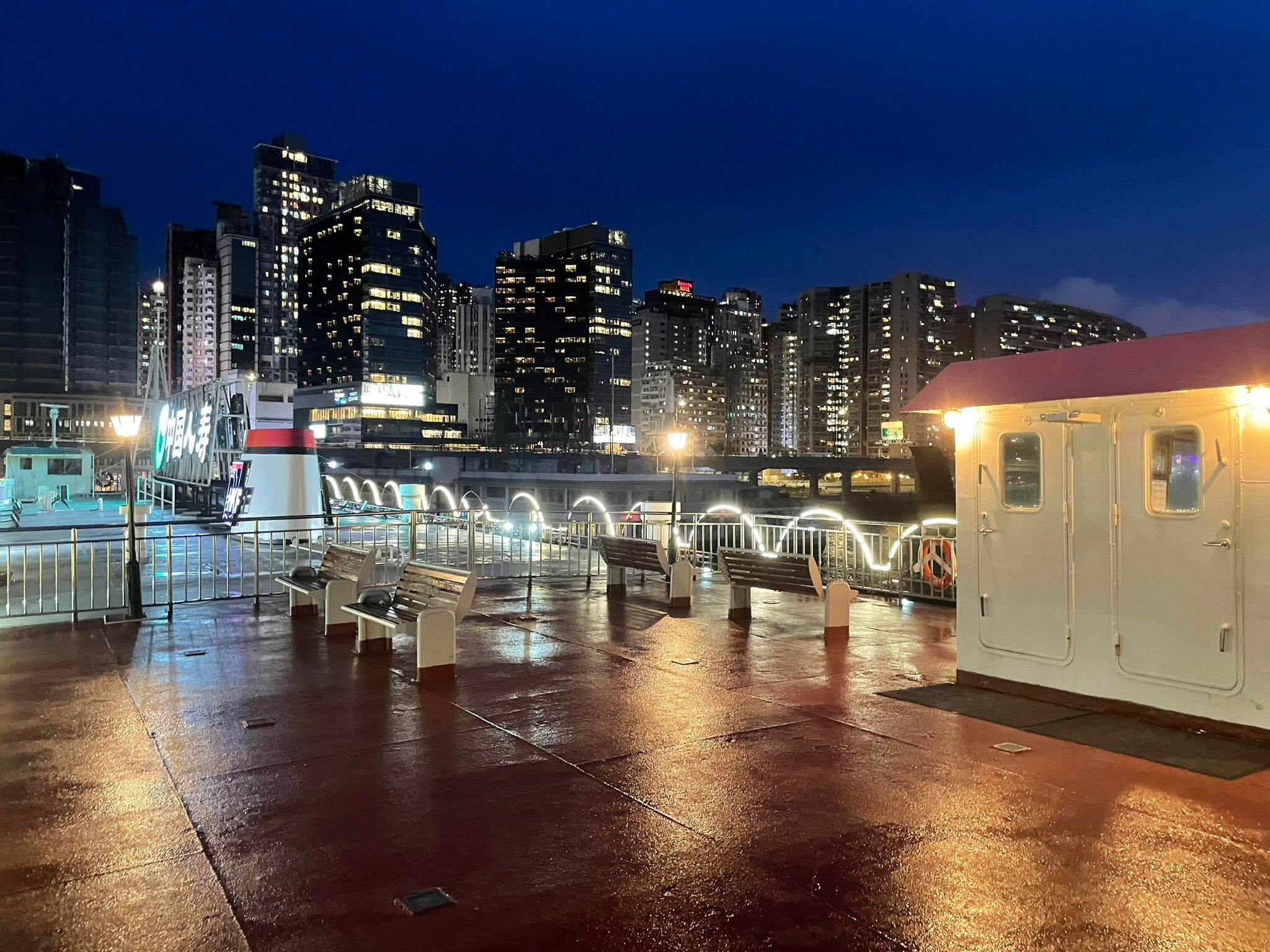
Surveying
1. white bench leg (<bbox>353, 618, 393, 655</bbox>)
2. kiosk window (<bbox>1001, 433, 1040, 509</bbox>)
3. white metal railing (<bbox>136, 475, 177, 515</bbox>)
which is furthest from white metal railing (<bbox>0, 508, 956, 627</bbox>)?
white metal railing (<bbox>136, 475, 177, 515</bbox>)

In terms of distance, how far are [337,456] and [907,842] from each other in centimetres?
10497

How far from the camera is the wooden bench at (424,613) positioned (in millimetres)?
9039

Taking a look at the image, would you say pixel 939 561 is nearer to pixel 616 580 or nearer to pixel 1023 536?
pixel 616 580

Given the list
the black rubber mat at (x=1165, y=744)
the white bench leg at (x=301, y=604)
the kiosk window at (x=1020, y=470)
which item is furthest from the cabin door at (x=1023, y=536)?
the white bench leg at (x=301, y=604)

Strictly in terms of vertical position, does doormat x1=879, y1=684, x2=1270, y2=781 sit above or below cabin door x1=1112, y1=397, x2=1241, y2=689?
below

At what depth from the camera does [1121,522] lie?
7566 mm

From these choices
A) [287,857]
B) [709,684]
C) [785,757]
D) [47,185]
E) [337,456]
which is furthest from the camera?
[47,185]

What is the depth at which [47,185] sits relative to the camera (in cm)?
16962

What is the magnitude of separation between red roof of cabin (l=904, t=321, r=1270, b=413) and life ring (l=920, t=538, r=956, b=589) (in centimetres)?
612

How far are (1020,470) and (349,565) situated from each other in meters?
7.68

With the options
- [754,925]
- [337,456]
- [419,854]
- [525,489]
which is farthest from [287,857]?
[337,456]

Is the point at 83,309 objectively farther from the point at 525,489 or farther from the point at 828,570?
the point at 828,570

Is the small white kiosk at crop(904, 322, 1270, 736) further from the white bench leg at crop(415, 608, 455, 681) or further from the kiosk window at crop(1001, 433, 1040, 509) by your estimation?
the white bench leg at crop(415, 608, 455, 681)

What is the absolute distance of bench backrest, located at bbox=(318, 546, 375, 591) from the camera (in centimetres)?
1134
